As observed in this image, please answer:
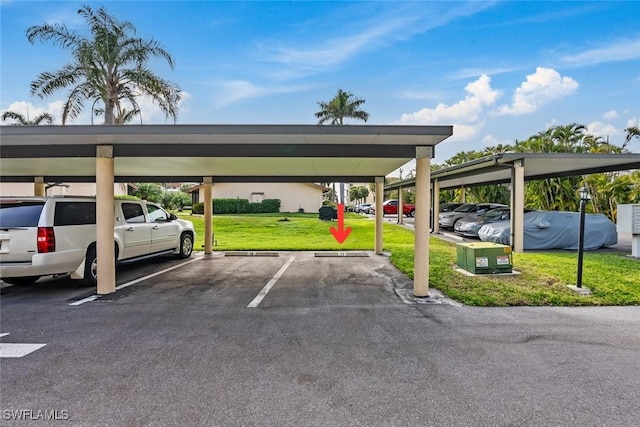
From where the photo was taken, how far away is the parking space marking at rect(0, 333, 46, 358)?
361 cm

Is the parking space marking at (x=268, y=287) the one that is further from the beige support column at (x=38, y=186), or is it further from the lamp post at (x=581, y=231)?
the beige support column at (x=38, y=186)

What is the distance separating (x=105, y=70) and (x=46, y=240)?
1244 centimetres

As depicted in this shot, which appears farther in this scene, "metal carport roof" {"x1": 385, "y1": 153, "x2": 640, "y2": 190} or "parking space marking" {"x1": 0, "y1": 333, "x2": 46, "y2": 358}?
"metal carport roof" {"x1": 385, "y1": 153, "x2": 640, "y2": 190}

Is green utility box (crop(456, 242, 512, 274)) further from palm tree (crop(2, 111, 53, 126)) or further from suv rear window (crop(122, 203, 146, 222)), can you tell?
palm tree (crop(2, 111, 53, 126))

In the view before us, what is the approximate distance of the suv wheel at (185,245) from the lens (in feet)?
33.5

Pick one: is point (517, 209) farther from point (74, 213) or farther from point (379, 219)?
point (74, 213)

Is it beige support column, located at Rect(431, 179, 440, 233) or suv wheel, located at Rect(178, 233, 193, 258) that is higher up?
beige support column, located at Rect(431, 179, 440, 233)

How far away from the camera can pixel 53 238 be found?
5.71 meters

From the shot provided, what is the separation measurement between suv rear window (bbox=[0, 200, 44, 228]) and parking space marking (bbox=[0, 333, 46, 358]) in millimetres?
2444

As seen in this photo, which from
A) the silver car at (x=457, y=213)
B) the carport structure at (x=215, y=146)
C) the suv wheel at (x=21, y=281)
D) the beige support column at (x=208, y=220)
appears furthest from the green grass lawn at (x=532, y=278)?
the suv wheel at (x=21, y=281)

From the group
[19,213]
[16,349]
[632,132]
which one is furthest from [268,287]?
[632,132]

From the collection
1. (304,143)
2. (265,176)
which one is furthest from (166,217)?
(304,143)

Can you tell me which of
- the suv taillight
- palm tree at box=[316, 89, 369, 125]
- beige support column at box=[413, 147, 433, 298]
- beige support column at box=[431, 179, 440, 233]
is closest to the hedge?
palm tree at box=[316, 89, 369, 125]

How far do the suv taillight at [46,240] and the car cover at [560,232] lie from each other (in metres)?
11.7
